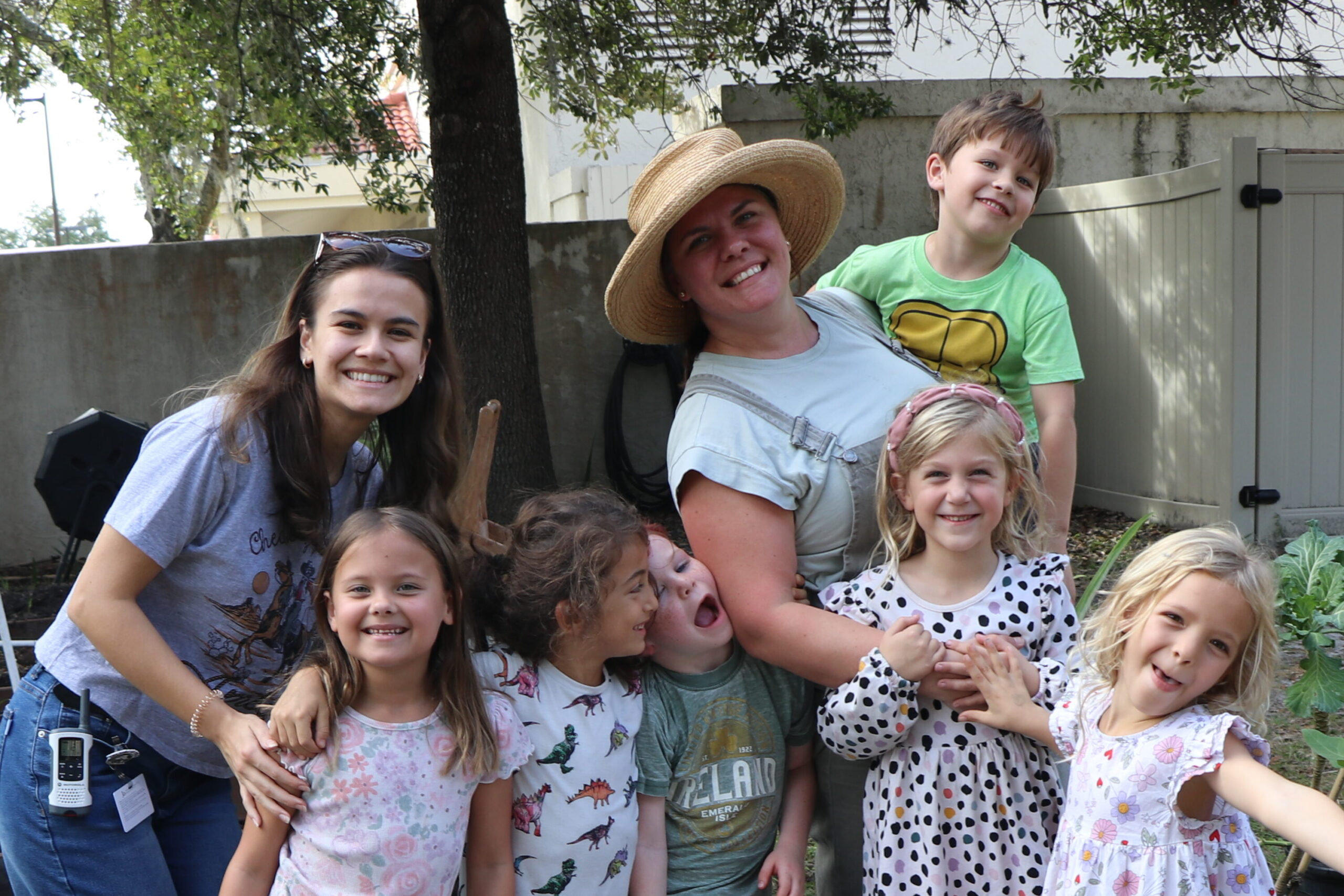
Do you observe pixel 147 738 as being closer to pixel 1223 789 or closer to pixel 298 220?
Result: pixel 1223 789

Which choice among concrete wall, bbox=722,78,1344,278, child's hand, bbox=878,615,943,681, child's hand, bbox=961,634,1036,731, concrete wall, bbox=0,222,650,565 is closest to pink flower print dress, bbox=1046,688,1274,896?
child's hand, bbox=961,634,1036,731

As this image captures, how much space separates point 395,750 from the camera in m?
1.92

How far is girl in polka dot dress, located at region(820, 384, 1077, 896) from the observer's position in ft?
6.55

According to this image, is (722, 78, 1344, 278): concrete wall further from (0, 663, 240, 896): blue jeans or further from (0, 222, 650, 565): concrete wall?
(0, 663, 240, 896): blue jeans

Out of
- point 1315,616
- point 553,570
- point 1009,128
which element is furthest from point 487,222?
point 1315,616

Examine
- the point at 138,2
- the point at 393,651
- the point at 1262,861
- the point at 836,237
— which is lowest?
the point at 1262,861

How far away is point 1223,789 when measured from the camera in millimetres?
1644

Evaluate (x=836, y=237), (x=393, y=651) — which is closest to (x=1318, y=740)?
(x=393, y=651)

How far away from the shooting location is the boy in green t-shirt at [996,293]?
8.73 feet

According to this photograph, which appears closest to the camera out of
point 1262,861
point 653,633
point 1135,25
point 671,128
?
point 1262,861

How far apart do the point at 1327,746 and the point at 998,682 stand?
732 mm

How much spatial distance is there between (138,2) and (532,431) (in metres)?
3.70

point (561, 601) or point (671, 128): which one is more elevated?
point (671, 128)

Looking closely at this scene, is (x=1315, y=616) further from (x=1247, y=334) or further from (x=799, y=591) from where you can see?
(x=1247, y=334)
